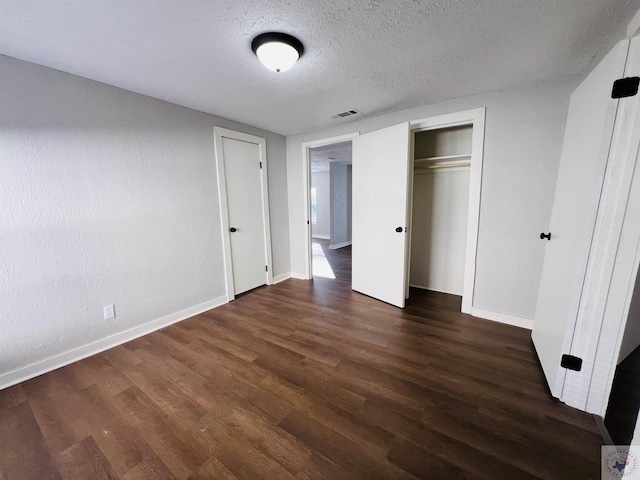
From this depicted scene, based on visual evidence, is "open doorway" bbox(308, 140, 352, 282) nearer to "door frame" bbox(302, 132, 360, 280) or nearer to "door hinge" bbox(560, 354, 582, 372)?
"door frame" bbox(302, 132, 360, 280)

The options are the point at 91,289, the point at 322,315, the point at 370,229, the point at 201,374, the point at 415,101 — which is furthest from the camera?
the point at 370,229

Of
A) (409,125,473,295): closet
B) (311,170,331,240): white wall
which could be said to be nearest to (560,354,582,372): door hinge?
(409,125,473,295): closet

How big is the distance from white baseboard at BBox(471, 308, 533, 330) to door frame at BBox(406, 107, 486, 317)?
0.02 meters

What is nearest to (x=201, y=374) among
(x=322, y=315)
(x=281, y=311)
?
(x=281, y=311)

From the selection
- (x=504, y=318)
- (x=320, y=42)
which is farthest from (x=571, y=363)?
(x=320, y=42)

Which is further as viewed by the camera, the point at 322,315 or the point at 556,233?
the point at 322,315

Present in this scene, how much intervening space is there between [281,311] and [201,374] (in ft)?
3.67

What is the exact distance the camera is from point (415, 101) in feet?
8.30

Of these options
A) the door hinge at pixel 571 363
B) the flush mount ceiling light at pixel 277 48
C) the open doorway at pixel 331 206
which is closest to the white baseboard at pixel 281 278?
the open doorway at pixel 331 206

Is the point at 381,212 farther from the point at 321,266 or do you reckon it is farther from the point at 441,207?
the point at 321,266

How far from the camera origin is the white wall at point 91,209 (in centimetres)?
170

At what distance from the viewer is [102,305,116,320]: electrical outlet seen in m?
2.13

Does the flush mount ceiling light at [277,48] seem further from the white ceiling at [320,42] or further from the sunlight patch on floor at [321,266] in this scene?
the sunlight patch on floor at [321,266]

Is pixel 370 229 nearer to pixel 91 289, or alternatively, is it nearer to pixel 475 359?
pixel 475 359
